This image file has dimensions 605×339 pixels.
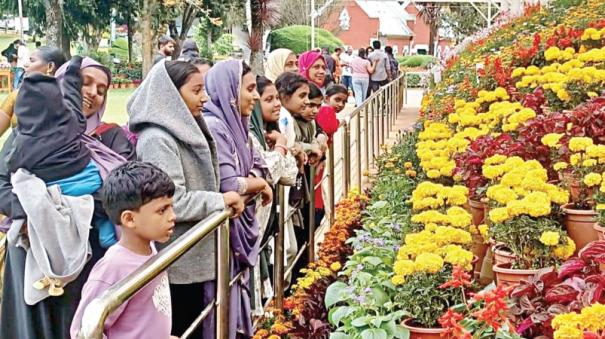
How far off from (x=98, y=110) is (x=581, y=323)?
2.02 m

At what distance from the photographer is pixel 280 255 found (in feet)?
14.0

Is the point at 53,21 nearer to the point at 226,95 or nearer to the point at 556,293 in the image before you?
the point at 226,95

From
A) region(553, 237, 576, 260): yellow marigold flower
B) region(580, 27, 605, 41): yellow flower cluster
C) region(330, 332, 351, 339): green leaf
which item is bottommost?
region(330, 332, 351, 339): green leaf

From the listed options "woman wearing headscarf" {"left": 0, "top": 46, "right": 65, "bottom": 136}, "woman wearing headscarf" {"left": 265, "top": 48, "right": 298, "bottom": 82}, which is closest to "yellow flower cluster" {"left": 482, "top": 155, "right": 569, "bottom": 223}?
"woman wearing headscarf" {"left": 0, "top": 46, "right": 65, "bottom": 136}

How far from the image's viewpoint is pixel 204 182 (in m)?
3.30

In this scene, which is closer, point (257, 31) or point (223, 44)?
point (257, 31)

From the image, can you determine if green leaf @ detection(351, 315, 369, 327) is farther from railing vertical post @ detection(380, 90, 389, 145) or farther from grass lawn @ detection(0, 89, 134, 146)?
grass lawn @ detection(0, 89, 134, 146)

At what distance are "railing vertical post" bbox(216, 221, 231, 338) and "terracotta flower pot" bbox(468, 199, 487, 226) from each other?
1367 mm

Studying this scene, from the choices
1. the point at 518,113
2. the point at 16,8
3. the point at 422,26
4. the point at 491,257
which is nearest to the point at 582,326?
the point at 491,257

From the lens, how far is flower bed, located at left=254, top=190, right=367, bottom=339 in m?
3.51

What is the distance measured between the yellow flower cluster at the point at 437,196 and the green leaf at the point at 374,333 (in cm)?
89

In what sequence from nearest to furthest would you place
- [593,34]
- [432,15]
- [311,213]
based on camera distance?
[311,213] < [593,34] < [432,15]

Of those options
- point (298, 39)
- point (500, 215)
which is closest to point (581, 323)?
point (500, 215)

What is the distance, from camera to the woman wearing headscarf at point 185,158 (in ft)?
10.2
